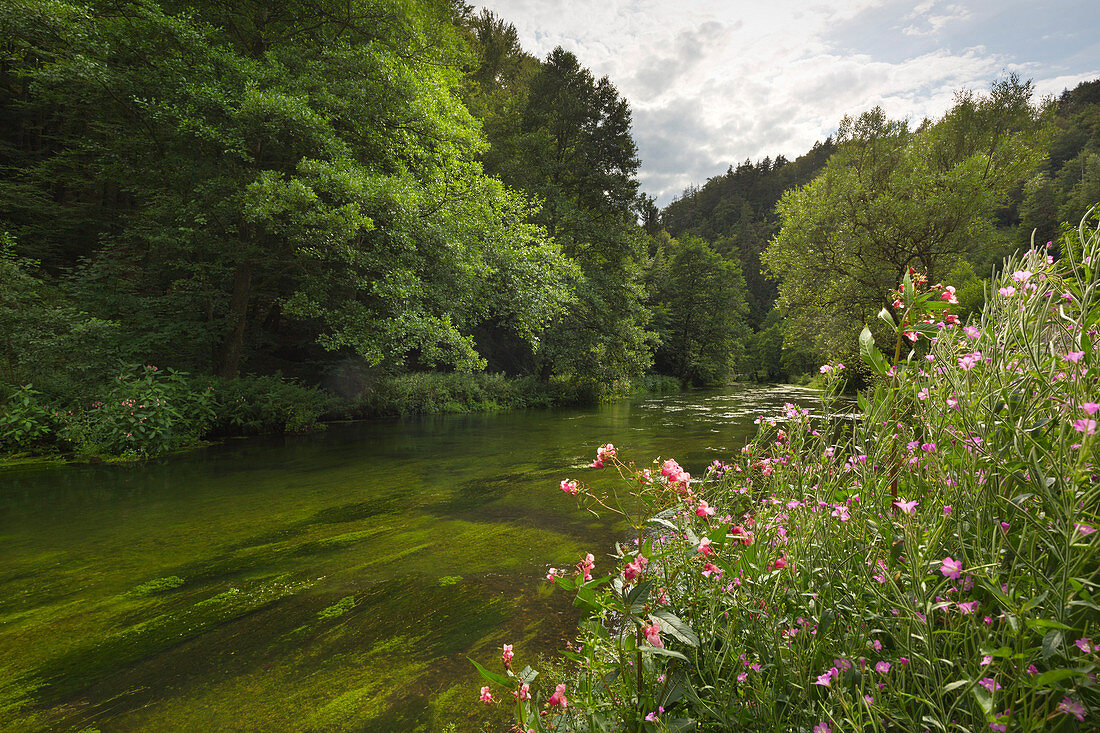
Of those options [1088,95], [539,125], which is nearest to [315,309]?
[539,125]

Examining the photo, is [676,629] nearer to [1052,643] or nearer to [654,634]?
[654,634]

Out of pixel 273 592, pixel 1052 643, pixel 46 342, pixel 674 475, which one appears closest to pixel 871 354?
pixel 674 475

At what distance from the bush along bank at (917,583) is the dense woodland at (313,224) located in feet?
28.5

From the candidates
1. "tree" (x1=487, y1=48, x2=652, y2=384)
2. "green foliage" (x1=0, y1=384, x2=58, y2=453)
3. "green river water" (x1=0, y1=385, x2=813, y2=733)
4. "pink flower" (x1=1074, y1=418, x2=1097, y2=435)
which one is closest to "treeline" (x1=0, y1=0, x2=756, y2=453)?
"green foliage" (x1=0, y1=384, x2=58, y2=453)

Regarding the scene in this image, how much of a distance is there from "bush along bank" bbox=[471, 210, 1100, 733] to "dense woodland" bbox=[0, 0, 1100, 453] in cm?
868

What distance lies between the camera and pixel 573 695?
66.4 inches

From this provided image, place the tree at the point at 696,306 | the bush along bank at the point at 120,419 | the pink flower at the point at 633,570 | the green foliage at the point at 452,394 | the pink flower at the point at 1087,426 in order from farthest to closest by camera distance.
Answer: the tree at the point at 696,306 → the green foliage at the point at 452,394 → the bush along bank at the point at 120,419 → the pink flower at the point at 633,570 → the pink flower at the point at 1087,426

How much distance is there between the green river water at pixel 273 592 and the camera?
2.09 m

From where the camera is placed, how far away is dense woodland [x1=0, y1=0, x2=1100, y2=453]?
26.3 feet

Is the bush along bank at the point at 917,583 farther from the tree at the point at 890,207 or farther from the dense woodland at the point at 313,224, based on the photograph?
the tree at the point at 890,207

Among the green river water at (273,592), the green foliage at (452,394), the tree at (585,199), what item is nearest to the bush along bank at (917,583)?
the green river water at (273,592)

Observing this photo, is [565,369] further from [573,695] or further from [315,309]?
[573,695]

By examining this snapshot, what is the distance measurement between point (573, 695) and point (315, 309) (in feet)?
32.6

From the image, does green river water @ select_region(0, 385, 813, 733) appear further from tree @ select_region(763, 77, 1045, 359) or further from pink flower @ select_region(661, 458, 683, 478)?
tree @ select_region(763, 77, 1045, 359)
